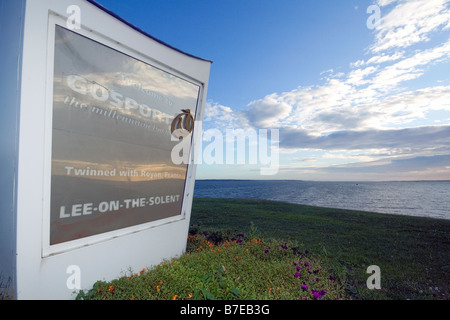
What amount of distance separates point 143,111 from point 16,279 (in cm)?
326

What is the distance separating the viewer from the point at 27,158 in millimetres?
3010

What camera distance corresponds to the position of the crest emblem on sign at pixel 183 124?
18.2 feet

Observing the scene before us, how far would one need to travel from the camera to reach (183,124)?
576 centimetres

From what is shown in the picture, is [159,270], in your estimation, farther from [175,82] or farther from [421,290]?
[421,290]

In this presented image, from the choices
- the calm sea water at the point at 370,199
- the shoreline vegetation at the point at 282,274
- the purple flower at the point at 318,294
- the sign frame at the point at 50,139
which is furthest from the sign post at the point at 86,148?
the calm sea water at the point at 370,199

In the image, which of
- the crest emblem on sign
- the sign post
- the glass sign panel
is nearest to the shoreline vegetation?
the sign post

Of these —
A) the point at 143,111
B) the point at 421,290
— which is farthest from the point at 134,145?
the point at 421,290

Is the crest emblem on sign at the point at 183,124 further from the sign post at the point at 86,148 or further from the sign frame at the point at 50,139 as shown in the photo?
the sign frame at the point at 50,139

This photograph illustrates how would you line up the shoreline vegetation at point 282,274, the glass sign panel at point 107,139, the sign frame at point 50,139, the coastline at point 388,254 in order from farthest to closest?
1. the coastline at point 388,254
2. the shoreline vegetation at point 282,274
3. the glass sign panel at point 107,139
4. the sign frame at point 50,139

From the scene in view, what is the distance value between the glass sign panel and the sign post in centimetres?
2

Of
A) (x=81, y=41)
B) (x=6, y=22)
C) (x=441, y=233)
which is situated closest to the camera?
(x=6, y=22)

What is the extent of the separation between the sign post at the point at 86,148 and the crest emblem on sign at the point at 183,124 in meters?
0.04

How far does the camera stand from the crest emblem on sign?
5543 millimetres

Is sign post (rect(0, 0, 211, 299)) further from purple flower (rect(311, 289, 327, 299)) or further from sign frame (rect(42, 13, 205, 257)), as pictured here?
purple flower (rect(311, 289, 327, 299))
